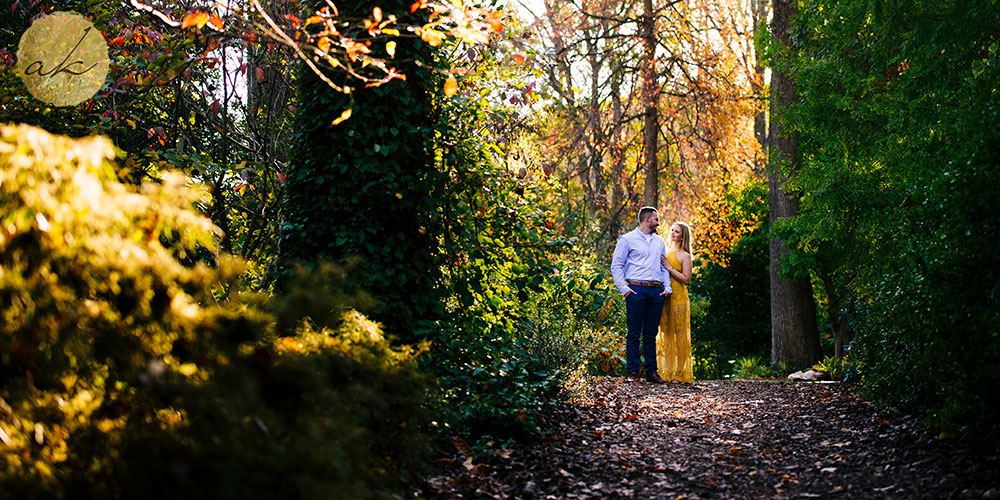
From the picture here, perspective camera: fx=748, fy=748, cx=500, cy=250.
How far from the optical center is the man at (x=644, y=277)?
855cm

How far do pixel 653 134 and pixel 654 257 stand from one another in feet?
21.3

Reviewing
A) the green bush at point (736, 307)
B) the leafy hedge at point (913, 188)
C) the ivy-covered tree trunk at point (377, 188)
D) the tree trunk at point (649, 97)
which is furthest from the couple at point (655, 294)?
the green bush at point (736, 307)

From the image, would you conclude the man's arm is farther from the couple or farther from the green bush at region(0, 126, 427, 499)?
the green bush at region(0, 126, 427, 499)

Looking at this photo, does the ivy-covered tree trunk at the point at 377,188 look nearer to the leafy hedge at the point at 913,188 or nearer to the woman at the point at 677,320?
the leafy hedge at the point at 913,188

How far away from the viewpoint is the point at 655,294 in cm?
863

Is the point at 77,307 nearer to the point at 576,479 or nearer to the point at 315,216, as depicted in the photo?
the point at 576,479

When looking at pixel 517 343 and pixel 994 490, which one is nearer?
pixel 994 490

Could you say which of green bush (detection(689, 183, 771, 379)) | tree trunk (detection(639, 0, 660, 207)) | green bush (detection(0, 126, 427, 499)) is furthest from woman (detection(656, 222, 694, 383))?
green bush (detection(689, 183, 771, 379))

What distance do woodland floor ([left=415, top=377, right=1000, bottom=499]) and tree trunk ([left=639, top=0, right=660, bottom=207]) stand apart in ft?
26.7

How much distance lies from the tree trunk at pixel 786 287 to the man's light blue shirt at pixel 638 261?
159 inches

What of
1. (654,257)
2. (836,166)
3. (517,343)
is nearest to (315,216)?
(517,343)

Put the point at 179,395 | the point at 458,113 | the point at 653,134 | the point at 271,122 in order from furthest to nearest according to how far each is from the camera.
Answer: the point at 653,134 → the point at 271,122 → the point at 458,113 → the point at 179,395

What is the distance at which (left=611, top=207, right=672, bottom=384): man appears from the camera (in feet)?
28.0

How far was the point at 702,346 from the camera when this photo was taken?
18.4m
